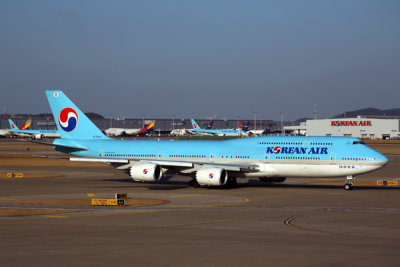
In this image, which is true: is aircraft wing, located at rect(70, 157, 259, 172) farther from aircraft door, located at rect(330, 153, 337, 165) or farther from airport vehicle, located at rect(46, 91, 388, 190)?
aircraft door, located at rect(330, 153, 337, 165)

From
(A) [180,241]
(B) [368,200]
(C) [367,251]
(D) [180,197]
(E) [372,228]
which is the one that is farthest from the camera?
(D) [180,197]

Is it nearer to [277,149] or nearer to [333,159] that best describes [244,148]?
[277,149]

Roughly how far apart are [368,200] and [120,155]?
1010 inches

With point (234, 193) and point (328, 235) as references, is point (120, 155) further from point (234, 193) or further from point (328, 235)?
point (328, 235)

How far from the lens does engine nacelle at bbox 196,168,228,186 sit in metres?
51.6

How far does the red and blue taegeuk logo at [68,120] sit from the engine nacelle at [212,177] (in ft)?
53.7

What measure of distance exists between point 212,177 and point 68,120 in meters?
18.6

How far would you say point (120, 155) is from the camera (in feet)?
194

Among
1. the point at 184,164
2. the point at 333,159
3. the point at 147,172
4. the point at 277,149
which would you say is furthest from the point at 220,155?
the point at 333,159

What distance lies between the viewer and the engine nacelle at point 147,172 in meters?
52.6

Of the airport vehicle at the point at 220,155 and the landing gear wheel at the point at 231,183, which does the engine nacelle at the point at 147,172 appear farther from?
the landing gear wheel at the point at 231,183

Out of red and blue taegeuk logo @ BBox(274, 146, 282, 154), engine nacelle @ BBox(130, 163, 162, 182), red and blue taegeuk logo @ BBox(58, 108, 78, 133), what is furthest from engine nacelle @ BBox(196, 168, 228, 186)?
red and blue taegeuk logo @ BBox(58, 108, 78, 133)

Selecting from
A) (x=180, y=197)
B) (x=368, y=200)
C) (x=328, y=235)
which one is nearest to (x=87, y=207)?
(x=180, y=197)

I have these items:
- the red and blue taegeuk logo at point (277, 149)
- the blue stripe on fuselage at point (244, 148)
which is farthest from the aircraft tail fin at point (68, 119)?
the red and blue taegeuk logo at point (277, 149)
